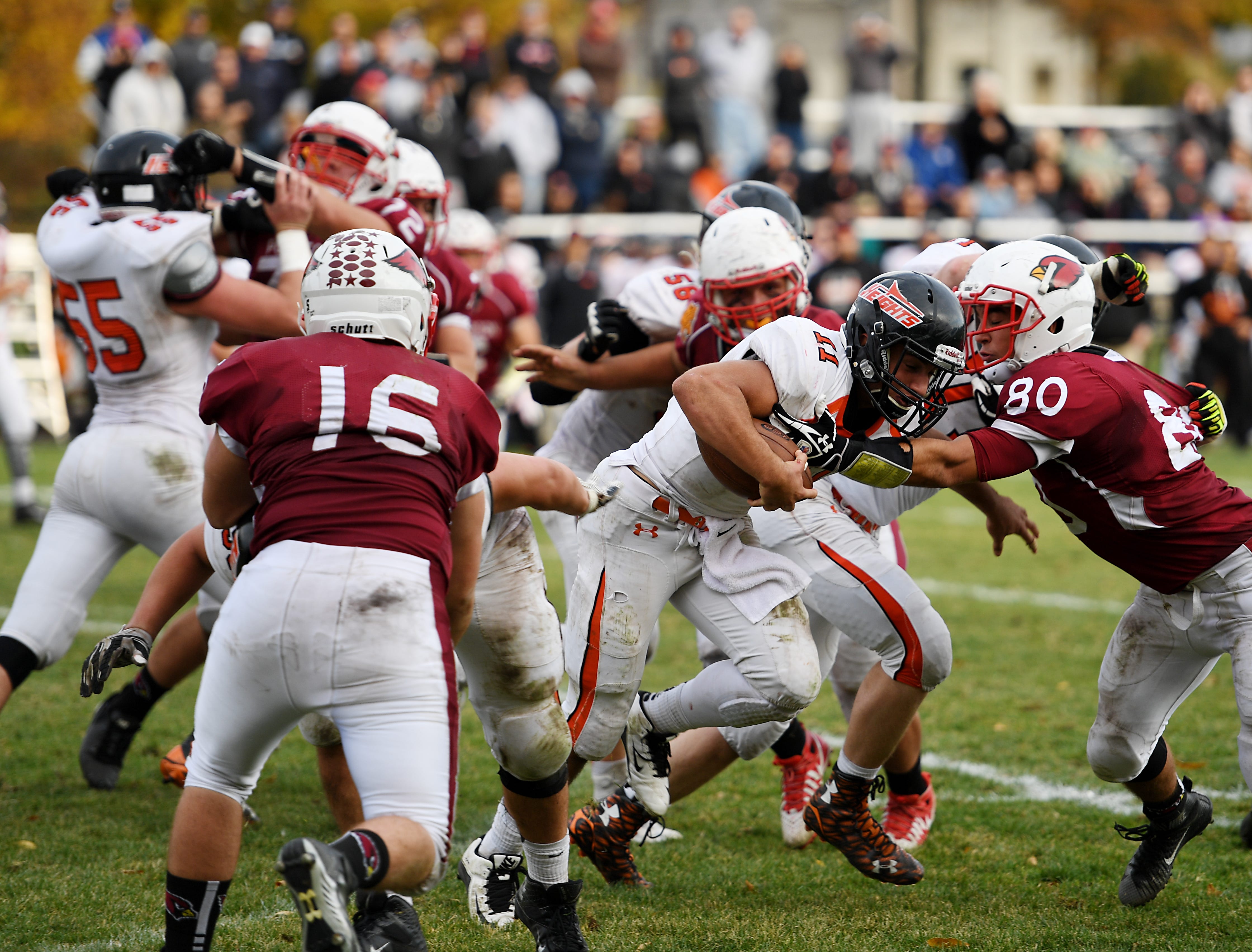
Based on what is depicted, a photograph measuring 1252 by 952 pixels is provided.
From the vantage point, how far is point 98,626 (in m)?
7.15

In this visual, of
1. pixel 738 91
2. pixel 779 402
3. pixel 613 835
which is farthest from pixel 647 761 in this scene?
pixel 738 91

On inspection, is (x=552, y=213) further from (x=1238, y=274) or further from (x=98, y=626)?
(x=98, y=626)

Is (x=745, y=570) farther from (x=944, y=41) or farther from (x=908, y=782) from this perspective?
(x=944, y=41)

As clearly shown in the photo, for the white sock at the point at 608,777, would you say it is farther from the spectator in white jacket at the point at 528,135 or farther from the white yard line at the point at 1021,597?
the spectator in white jacket at the point at 528,135

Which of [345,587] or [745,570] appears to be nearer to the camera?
[345,587]

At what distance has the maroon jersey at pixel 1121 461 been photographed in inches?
149

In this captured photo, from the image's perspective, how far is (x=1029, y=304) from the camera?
4.08 metres

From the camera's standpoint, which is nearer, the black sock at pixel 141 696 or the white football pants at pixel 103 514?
the white football pants at pixel 103 514

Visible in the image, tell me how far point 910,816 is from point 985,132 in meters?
14.8

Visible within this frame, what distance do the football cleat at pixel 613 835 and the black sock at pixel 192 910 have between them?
1.35m

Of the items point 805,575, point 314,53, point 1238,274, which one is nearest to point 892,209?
point 1238,274

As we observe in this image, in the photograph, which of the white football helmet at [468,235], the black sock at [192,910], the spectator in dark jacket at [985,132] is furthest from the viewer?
the spectator in dark jacket at [985,132]

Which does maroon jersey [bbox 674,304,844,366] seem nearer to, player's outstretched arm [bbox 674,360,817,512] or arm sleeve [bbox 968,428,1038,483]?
player's outstretched arm [bbox 674,360,817,512]

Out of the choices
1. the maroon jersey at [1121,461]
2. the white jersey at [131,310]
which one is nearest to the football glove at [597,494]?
the maroon jersey at [1121,461]
